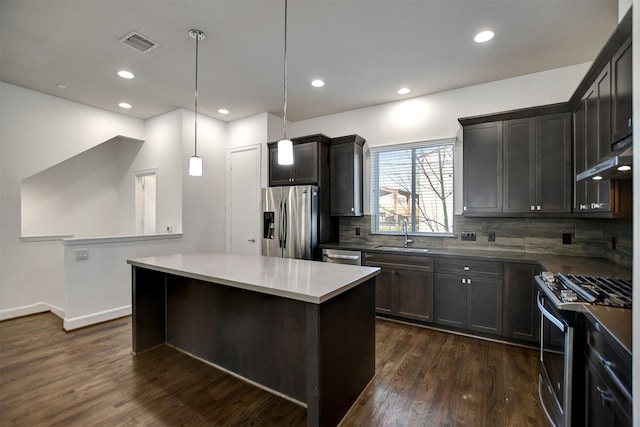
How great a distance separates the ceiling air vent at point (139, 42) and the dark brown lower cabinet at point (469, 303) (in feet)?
12.7

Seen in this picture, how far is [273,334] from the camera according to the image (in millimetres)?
2248

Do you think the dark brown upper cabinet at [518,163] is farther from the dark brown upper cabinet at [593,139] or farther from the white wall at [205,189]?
the white wall at [205,189]

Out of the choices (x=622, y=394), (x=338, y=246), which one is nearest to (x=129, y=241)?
(x=338, y=246)

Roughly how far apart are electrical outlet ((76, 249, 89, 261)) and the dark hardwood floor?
90cm

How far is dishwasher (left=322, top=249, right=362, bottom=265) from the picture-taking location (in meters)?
3.88

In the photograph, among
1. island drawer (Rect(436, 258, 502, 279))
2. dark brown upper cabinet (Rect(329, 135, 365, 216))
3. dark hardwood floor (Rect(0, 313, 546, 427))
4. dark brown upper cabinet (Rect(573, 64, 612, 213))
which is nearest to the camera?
dark hardwood floor (Rect(0, 313, 546, 427))

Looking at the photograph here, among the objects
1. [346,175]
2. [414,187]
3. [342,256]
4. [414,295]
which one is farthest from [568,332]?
[346,175]

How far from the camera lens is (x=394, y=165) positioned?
430cm

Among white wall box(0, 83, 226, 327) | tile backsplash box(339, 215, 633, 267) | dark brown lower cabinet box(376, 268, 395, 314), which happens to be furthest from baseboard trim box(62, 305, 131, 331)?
tile backsplash box(339, 215, 633, 267)

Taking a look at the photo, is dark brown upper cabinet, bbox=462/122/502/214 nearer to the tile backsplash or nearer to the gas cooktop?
the tile backsplash

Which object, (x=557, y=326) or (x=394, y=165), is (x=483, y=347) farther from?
(x=394, y=165)

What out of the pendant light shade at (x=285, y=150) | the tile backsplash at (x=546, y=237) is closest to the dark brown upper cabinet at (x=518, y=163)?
the tile backsplash at (x=546, y=237)

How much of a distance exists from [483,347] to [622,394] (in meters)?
2.10

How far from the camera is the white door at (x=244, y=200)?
4879 millimetres
